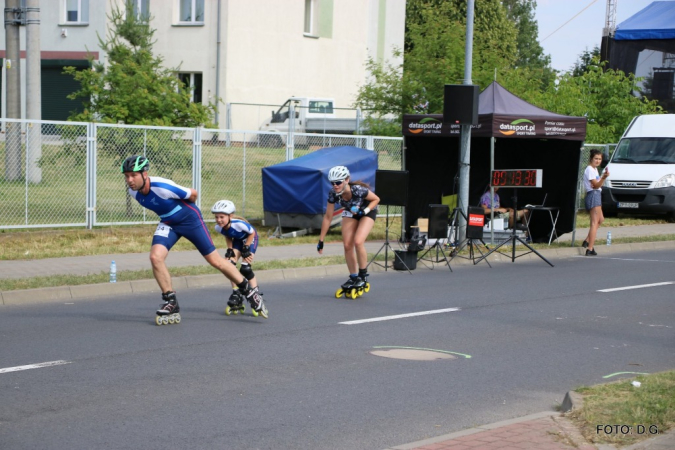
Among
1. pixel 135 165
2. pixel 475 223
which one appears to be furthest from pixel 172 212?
pixel 475 223

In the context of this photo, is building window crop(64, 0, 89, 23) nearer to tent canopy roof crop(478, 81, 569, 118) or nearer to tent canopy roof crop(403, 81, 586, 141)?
tent canopy roof crop(403, 81, 586, 141)

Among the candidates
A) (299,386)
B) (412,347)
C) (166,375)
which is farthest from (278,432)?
(412,347)

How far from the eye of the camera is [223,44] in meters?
39.1

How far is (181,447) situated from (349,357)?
3011mm

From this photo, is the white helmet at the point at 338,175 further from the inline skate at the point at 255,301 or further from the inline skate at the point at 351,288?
the inline skate at the point at 255,301

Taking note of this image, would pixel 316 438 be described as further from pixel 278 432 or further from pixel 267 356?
pixel 267 356

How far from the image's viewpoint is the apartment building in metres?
39.4

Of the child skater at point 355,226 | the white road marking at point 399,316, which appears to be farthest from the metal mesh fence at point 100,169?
the white road marking at point 399,316

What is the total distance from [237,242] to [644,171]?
17689 millimetres

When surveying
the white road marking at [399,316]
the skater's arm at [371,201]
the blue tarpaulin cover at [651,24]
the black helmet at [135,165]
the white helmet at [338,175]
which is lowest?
the white road marking at [399,316]

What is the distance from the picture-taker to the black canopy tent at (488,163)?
61.3 feet

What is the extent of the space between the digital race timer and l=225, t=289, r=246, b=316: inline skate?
7389mm

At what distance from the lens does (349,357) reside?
8.67 m

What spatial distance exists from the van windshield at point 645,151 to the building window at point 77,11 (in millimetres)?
23514
